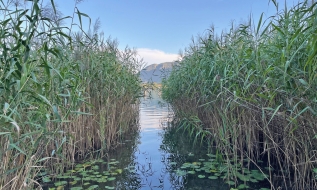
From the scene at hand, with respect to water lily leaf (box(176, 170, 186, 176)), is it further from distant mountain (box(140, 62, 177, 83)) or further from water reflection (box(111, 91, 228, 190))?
distant mountain (box(140, 62, 177, 83))

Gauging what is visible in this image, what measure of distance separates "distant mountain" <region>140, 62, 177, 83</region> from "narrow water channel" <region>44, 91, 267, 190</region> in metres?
2.27

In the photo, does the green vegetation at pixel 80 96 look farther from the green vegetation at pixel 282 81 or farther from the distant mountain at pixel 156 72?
the green vegetation at pixel 282 81

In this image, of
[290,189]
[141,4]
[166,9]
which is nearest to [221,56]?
[290,189]

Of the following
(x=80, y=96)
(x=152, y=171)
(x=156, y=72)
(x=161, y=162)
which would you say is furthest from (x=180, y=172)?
(x=156, y=72)

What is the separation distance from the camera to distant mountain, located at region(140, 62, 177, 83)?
21.3 ft

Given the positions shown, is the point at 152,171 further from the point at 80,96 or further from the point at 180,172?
the point at 80,96

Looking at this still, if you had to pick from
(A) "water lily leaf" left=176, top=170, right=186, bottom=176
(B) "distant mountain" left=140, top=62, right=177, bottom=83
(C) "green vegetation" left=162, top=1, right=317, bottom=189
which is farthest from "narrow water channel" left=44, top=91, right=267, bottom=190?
(B) "distant mountain" left=140, top=62, right=177, bottom=83

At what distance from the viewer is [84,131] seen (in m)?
3.91

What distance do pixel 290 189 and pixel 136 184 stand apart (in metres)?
1.85

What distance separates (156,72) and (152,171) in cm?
545

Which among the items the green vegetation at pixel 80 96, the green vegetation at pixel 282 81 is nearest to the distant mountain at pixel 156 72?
the green vegetation at pixel 80 96

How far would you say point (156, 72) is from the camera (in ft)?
28.0

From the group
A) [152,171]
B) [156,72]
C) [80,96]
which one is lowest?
[152,171]

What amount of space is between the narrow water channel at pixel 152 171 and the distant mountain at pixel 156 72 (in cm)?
227
